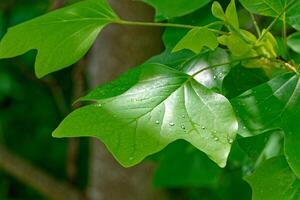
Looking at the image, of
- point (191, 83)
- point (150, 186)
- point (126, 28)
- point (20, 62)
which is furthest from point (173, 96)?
point (20, 62)

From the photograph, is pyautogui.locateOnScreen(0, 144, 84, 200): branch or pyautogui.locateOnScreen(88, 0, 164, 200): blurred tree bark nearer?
pyautogui.locateOnScreen(88, 0, 164, 200): blurred tree bark

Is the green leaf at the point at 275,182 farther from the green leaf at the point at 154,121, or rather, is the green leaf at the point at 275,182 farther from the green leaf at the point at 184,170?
the green leaf at the point at 184,170

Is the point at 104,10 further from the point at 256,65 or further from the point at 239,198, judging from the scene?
the point at 239,198

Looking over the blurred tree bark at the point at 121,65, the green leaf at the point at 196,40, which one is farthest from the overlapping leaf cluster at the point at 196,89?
the blurred tree bark at the point at 121,65

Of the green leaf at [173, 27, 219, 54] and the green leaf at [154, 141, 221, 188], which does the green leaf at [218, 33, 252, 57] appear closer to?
the green leaf at [173, 27, 219, 54]

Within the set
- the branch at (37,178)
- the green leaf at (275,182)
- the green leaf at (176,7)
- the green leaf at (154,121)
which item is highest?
the green leaf at (176,7)

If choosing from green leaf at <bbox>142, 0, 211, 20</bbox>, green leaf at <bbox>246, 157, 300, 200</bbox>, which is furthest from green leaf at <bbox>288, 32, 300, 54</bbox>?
green leaf at <bbox>246, 157, 300, 200</bbox>

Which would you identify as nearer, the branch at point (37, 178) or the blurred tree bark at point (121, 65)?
the blurred tree bark at point (121, 65)
